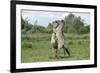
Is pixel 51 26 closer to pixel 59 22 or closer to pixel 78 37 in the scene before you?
pixel 59 22

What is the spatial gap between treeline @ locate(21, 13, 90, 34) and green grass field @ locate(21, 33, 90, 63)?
0.14 feet

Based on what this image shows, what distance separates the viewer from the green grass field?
1861 millimetres

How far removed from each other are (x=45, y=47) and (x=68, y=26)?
320mm

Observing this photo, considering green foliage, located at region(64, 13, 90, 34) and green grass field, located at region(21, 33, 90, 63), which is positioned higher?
green foliage, located at region(64, 13, 90, 34)

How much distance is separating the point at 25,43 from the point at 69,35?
0.46 metres

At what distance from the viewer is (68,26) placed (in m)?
2.00

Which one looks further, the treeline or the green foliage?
the green foliage

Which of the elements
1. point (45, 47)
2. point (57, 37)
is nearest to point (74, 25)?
point (57, 37)

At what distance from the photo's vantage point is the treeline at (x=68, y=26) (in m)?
1.86

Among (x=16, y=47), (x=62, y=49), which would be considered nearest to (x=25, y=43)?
(x=16, y=47)

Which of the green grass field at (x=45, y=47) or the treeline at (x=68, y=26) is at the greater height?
the treeline at (x=68, y=26)

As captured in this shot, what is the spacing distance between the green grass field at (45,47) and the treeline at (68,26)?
4cm

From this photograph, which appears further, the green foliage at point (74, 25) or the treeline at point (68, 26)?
the green foliage at point (74, 25)

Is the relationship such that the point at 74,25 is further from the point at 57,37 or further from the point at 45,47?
the point at 45,47
